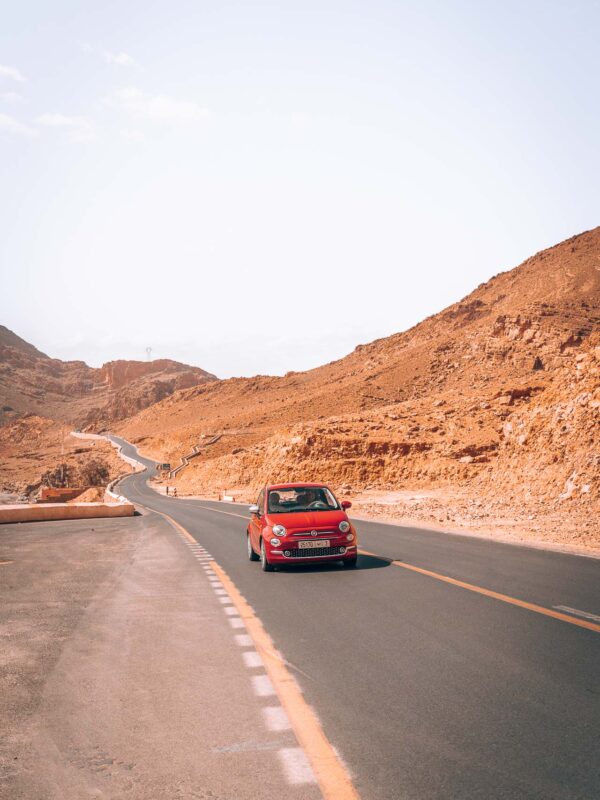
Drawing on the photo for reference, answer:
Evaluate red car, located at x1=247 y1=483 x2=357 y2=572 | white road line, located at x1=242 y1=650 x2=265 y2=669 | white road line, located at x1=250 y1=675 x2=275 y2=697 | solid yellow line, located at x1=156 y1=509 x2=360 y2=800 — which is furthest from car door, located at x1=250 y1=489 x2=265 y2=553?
white road line, located at x1=250 y1=675 x2=275 y2=697

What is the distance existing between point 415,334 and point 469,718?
127 metres

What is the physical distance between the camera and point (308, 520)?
43.5 feet

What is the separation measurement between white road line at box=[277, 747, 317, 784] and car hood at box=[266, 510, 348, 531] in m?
8.57

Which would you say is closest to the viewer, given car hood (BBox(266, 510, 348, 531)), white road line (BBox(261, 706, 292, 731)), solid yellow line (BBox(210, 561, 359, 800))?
solid yellow line (BBox(210, 561, 359, 800))

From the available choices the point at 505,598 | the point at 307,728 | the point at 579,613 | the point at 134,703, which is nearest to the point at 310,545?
the point at 505,598

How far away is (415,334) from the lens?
5123 inches

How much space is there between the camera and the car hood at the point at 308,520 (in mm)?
13109

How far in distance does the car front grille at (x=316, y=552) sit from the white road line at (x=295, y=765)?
8453mm

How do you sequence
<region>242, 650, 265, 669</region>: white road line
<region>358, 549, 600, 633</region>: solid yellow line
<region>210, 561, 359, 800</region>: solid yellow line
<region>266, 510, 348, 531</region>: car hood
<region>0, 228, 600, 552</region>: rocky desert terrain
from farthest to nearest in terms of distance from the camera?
<region>0, 228, 600, 552</region>: rocky desert terrain, <region>266, 510, 348, 531</region>: car hood, <region>358, 549, 600, 633</region>: solid yellow line, <region>242, 650, 265, 669</region>: white road line, <region>210, 561, 359, 800</region>: solid yellow line

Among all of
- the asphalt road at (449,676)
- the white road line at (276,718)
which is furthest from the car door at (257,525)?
the white road line at (276,718)

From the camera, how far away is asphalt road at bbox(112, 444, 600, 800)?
4.07 m

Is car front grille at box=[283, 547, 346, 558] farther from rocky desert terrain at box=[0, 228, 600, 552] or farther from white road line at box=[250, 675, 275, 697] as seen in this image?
rocky desert terrain at box=[0, 228, 600, 552]

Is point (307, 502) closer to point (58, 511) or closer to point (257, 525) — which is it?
point (257, 525)

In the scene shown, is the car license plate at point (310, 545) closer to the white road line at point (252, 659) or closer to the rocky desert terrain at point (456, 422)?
the white road line at point (252, 659)
